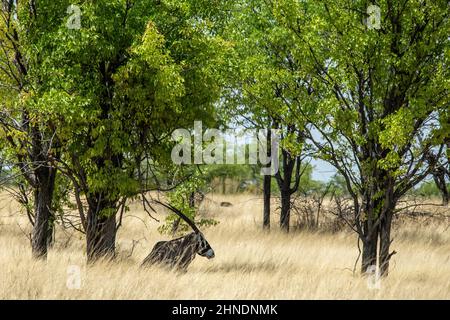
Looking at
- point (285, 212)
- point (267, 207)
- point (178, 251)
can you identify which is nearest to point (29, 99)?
point (178, 251)

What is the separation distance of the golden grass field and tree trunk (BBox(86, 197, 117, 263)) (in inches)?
13.2

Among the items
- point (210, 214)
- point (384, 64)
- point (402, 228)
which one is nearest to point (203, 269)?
point (384, 64)

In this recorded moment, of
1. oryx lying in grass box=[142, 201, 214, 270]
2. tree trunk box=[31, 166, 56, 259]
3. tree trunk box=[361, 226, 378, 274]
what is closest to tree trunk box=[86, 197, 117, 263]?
oryx lying in grass box=[142, 201, 214, 270]

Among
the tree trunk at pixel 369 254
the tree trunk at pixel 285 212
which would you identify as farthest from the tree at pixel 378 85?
the tree trunk at pixel 285 212

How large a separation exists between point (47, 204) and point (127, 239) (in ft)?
19.8

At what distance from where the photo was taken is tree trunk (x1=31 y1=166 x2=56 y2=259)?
1409cm

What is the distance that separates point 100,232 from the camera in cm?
1323

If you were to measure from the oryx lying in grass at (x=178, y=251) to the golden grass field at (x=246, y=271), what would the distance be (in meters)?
0.33

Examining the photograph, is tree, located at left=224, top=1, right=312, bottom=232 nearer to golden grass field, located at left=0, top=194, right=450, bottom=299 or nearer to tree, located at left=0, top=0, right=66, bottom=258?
golden grass field, located at left=0, top=194, right=450, bottom=299

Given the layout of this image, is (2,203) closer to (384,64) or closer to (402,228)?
(402,228)

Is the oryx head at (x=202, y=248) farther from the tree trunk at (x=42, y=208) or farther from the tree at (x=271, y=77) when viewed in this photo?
the tree trunk at (x=42, y=208)

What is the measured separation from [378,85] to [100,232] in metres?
5.97

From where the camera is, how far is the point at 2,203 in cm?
3058

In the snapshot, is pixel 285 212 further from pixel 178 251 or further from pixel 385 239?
pixel 385 239
